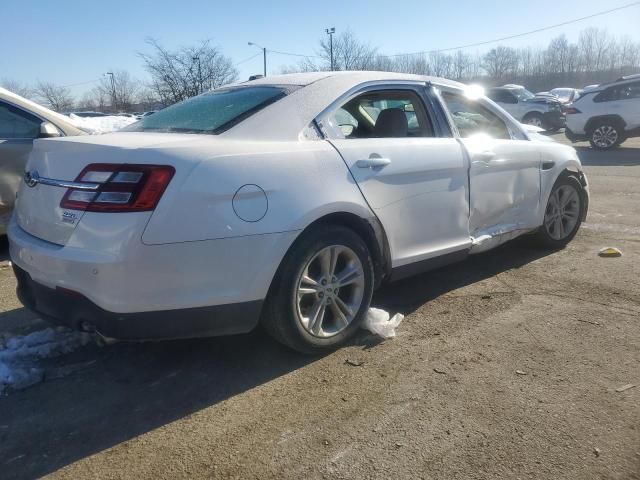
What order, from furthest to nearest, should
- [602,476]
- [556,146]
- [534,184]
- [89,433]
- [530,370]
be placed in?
[556,146], [534,184], [530,370], [89,433], [602,476]

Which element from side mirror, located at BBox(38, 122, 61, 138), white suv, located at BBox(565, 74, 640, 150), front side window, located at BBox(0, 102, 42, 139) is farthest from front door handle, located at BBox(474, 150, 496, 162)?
white suv, located at BBox(565, 74, 640, 150)

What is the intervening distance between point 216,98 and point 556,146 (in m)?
3.09

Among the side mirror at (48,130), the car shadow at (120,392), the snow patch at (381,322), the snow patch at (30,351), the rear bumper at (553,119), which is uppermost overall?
the rear bumper at (553,119)

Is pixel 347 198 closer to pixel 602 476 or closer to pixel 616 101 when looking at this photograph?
pixel 602 476

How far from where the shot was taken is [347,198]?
10.0ft

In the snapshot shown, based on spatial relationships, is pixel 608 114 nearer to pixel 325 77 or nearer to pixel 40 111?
pixel 325 77

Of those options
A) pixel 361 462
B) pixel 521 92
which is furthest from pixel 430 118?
pixel 521 92

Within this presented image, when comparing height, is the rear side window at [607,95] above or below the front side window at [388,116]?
above

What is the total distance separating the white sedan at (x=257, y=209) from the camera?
8.13 ft

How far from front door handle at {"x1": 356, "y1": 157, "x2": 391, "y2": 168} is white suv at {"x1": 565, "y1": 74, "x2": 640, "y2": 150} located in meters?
13.3

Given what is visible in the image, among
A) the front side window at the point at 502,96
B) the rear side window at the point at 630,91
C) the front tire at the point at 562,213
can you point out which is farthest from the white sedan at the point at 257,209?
the front side window at the point at 502,96

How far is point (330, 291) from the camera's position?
10.2 feet

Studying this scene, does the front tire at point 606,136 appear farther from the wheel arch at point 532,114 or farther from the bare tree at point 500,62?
the bare tree at point 500,62

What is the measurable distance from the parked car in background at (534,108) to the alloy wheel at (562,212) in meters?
16.9
